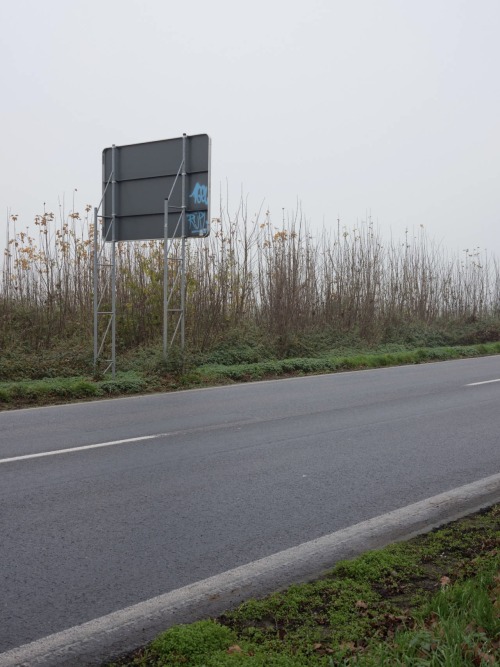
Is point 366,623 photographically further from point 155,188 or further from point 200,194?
point 155,188

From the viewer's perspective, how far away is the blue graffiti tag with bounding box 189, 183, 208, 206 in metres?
15.3

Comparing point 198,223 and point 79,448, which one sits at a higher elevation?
point 198,223

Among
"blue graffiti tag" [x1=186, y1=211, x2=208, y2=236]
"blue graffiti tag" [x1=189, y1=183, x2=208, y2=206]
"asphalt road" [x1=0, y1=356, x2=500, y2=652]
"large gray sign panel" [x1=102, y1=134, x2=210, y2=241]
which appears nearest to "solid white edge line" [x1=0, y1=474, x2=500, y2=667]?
"asphalt road" [x1=0, y1=356, x2=500, y2=652]

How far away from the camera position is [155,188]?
625 inches

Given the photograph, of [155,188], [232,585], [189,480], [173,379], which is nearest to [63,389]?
[173,379]

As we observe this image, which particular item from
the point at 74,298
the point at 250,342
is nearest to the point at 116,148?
the point at 74,298

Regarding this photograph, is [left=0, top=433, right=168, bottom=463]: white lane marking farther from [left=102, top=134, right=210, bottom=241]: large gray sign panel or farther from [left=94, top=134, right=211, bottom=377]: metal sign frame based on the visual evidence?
[left=102, top=134, right=210, bottom=241]: large gray sign panel

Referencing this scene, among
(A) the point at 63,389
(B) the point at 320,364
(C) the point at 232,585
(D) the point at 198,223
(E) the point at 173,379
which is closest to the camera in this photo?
(C) the point at 232,585

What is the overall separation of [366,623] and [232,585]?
2.82ft

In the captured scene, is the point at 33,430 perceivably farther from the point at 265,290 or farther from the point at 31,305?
the point at 265,290

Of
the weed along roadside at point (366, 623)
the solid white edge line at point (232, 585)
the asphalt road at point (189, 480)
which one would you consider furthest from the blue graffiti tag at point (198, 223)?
the weed along roadside at point (366, 623)

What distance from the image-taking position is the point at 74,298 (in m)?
19.2

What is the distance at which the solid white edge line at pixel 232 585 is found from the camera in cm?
360

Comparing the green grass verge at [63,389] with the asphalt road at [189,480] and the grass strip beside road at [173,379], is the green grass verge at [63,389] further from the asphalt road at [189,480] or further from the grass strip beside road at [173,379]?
the asphalt road at [189,480]
